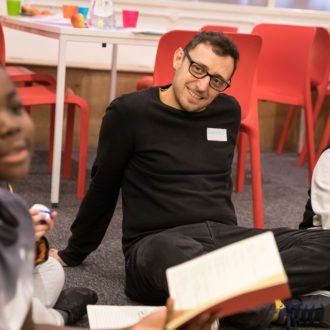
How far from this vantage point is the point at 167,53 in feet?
8.23

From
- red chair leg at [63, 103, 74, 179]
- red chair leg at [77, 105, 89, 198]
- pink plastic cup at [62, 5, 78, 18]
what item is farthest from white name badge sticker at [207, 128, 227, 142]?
pink plastic cup at [62, 5, 78, 18]

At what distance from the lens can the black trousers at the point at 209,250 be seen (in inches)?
70.3

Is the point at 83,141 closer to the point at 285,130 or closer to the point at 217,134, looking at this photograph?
the point at 217,134

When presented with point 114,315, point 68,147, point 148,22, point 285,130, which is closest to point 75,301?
point 114,315

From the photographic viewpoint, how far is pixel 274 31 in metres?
3.50

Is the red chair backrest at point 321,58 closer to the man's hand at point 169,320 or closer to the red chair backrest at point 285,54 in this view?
the red chair backrest at point 285,54

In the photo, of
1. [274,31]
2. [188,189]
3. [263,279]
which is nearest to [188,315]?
[263,279]

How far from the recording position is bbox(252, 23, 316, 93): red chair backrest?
3393 mm

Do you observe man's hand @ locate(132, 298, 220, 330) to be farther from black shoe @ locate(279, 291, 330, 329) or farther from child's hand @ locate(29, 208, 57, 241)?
black shoe @ locate(279, 291, 330, 329)

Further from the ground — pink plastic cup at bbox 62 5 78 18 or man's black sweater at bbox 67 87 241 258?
pink plastic cup at bbox 62 5 78 18

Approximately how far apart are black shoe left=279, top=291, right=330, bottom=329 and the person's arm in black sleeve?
0.57 metres

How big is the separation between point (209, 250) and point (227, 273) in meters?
0.85

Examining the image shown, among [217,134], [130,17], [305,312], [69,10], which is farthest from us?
[69,10]

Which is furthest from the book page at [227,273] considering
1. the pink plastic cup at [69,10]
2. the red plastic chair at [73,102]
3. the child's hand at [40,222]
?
the pink plastic cup at [69,10]
